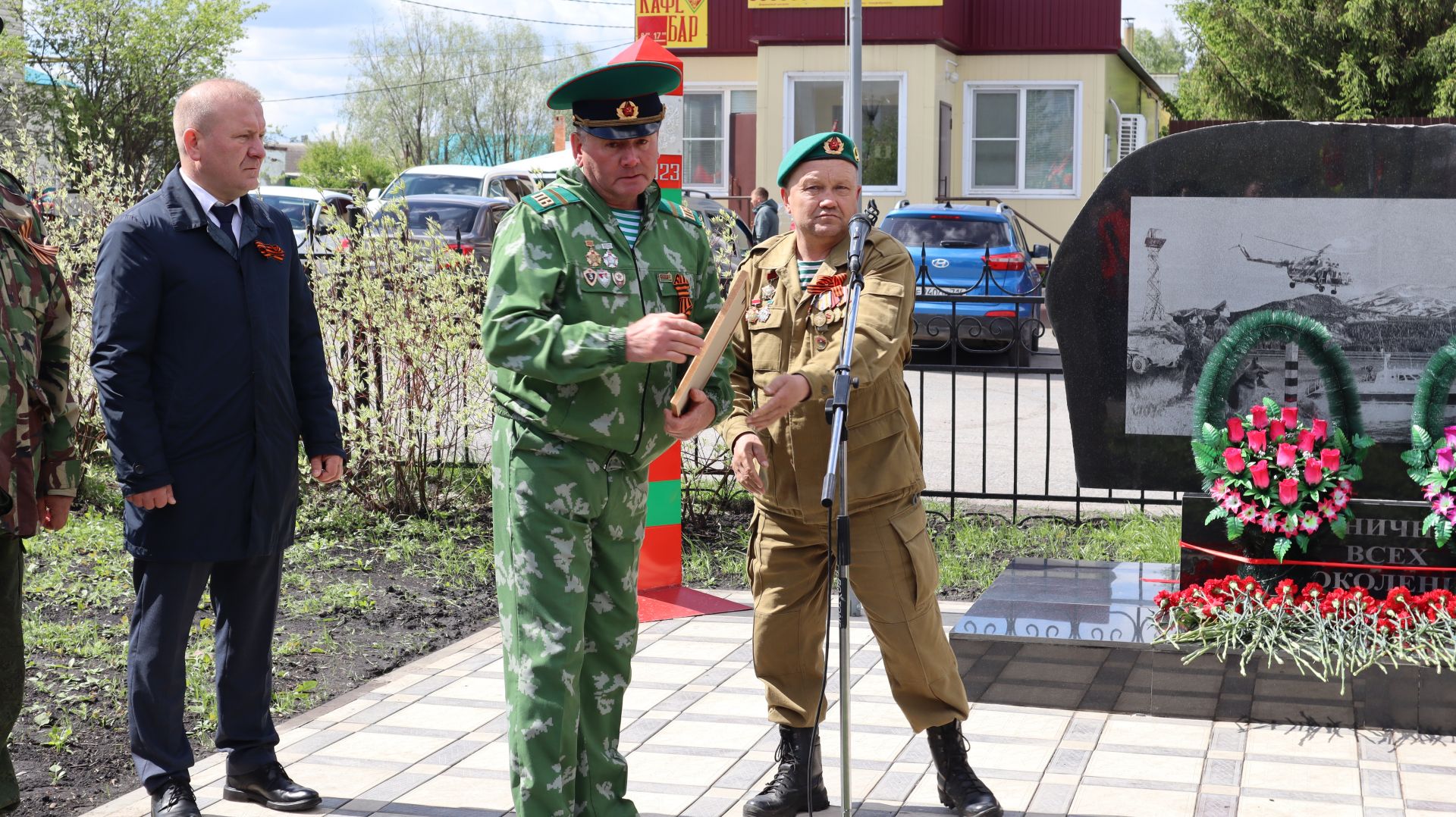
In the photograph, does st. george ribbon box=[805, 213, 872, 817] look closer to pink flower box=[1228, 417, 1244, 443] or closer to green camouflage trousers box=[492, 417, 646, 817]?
green camouflage trousers box=[492, 417, 646, 817]

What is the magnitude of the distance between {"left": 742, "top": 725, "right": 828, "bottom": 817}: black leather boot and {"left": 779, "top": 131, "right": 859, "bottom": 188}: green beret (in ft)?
5.13

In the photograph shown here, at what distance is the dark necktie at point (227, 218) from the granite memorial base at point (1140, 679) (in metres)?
2.77

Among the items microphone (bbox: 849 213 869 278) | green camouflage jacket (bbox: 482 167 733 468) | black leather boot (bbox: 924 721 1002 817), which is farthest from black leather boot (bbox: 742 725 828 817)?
microphone (bbox: 849 213 869 278)

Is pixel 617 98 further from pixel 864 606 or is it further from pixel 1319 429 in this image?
pixel 1319 429

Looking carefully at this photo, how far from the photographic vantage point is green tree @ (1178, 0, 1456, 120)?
21.1m

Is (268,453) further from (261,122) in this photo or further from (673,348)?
(673,348)

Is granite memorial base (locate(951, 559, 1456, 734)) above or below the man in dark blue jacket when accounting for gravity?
below

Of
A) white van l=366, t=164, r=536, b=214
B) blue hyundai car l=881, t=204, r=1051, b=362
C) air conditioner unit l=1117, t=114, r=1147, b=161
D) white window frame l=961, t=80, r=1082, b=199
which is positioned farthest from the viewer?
air conditioner unit l=1117, t=114, r=1147, b=161

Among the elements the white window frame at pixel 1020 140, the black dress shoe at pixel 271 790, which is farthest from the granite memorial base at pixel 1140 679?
the white window frame at pixel 1020 140

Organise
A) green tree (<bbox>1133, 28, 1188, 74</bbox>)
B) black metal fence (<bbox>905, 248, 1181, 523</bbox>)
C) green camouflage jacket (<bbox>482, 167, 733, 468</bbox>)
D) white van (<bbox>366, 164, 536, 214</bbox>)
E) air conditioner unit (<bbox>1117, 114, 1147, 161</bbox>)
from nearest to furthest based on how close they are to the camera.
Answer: green camouflage jacket (<bbox>482, 167, 733, 468</bbox>)
black metal fence (<bbox>905, 248, 1181, 523</bbox>)
white van (<bbox>366, 164, 536, 214</bbox>)
air conditioner unit (<bbox>1117, 114, 1147, 161</bbox>)
green tree (<bbox>1133, 28, 1188, 74</bbox>)

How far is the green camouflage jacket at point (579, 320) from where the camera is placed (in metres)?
3.19

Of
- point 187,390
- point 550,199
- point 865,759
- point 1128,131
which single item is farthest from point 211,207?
point 1128,131

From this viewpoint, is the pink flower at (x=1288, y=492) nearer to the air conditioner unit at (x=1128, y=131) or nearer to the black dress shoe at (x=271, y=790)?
the black dress shoe at (x=271, y=790)

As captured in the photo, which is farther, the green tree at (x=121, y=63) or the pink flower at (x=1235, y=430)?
the green tree at (x=121, y=63)
